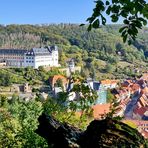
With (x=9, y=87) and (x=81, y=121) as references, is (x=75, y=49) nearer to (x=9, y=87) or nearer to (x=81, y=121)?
(x=9, y=87)

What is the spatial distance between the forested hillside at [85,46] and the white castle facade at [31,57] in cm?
313

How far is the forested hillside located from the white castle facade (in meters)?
3.13

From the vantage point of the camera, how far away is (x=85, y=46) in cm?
10075

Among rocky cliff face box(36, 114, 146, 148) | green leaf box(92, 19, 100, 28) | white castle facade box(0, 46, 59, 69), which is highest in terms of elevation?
green leaf box(92, 19, 100, 28)

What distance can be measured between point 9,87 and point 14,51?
23.7 m

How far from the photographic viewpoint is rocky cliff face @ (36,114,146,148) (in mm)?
3906

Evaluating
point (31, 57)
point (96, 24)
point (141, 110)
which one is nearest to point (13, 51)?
point (31, 57)

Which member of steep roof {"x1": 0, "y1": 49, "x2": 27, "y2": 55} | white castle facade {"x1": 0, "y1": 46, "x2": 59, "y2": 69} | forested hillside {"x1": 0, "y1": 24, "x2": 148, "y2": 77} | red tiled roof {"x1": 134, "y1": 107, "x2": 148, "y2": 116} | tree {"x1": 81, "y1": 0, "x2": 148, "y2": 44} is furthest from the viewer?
forested hillside {"x1": 0, "y1": 24, "x2": 148, "y2": 77}

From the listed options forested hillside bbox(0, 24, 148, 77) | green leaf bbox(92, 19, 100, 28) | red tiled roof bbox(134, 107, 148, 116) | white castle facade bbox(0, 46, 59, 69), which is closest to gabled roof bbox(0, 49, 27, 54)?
white castle facade bbox(0, 46, 59, 69)

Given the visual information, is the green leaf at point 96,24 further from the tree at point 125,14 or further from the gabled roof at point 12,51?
the gabled roof at point 12,51

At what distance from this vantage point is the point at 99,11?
9.94 ft

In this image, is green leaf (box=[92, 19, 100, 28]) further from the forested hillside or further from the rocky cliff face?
the forested hillside

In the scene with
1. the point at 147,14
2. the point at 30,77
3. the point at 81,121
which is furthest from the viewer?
the point at 30,77

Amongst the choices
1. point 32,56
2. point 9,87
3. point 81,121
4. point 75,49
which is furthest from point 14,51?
point 81,121
